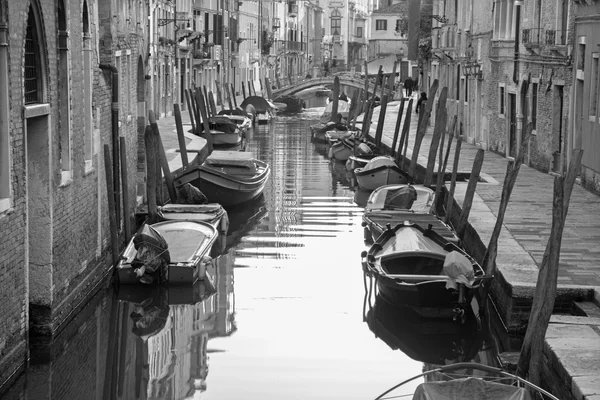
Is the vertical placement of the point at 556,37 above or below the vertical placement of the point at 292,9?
below

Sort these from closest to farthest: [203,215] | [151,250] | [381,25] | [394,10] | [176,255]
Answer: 1. [151,250]
2. [176,255]
3. [203,215]
4. [381,25]
5. [394,10]

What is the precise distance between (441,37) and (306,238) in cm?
1744

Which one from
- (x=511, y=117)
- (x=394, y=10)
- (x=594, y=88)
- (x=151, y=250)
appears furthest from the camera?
(x=394, y=10)

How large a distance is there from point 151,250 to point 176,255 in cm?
81

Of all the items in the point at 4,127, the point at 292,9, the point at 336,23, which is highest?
the point at 292,9

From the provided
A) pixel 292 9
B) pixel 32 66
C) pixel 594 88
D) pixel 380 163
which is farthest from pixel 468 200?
pixel 292 9

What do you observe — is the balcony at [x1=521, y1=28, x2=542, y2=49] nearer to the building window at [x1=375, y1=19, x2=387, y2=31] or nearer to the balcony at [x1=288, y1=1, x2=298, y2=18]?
the balcony at [x1=288, y1=1, x2=298, y2=18]

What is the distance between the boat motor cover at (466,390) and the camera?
7461 mm

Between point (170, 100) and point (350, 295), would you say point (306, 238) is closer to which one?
point (350, 295)

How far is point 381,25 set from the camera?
81125 millimetres

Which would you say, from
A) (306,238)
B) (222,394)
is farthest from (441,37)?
(222,394)

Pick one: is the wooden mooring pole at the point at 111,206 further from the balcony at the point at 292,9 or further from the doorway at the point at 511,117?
the balcony at the point at 292,9

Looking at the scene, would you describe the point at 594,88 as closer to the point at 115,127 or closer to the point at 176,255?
the point at 176,255

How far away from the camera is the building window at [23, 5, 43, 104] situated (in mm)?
10281
